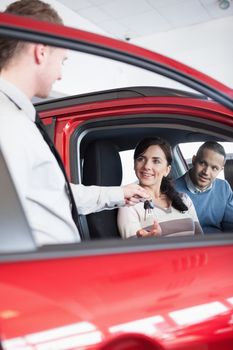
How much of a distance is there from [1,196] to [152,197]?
160cm

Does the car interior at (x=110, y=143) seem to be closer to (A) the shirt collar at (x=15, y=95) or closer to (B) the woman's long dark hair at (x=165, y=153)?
(B) the woman's long dark hair at (x=165, y=153)

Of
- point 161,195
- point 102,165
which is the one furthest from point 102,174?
point 161,195

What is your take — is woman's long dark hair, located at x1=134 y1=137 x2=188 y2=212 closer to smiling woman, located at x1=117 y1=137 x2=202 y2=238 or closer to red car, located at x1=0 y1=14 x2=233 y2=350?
smiling woman, located at x1=117 y1=137 x2=202 y2=238

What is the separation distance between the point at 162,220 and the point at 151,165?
0.99ft

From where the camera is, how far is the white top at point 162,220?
7.04 ft

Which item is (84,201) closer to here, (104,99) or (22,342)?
(104,99)

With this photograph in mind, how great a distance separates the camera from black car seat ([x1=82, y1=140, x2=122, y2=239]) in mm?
2164

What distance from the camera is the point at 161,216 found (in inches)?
90.7

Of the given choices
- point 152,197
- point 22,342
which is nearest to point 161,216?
point 152,197

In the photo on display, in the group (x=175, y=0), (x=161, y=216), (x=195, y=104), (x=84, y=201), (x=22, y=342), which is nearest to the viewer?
(x=22, y=342)

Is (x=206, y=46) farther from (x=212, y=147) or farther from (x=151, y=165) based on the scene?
(x=151, y=165)

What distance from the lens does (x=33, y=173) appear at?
1032mm

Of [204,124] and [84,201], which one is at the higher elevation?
[204,124]

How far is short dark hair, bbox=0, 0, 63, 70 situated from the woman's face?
1.19 meters
